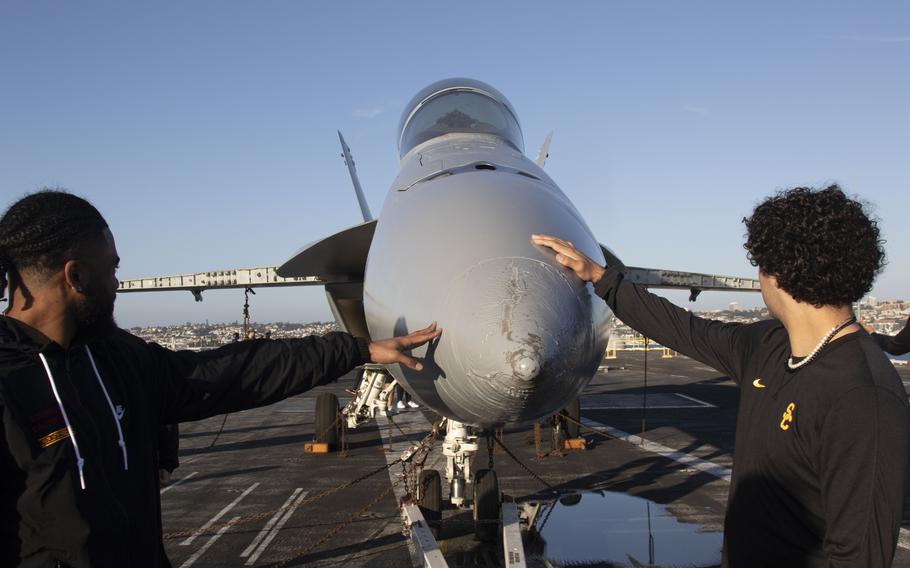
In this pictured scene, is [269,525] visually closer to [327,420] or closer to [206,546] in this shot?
[206,546]

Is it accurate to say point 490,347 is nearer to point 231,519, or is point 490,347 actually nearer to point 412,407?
point 231,519

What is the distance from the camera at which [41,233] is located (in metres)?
2.01

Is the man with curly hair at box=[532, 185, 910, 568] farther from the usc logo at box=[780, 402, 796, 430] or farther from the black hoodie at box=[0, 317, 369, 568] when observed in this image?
the black hoodie at box=[0, 317, 369, 568]

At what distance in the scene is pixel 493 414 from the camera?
9.70 ft

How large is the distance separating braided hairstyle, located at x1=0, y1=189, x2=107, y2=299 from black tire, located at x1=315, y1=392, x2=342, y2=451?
11.0 meters

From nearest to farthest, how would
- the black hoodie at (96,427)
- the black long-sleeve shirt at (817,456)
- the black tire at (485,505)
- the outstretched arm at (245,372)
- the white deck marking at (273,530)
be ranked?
the black long-sleeve shirt at (817,456)
the black hoodie at (96,427)
the outstretched arm at (245,372)
the white deck marking at (273,530)
the black tire at (485,505)

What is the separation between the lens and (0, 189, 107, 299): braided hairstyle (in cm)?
200

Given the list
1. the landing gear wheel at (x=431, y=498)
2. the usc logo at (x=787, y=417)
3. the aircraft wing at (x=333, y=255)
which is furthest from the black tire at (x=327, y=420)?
the usc logo at (x=787, y=417)

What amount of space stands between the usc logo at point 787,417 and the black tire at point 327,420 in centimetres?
1136

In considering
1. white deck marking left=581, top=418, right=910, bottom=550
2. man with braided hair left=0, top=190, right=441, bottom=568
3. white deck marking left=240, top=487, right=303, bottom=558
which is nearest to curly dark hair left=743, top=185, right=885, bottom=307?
man with braided hair left=0, top=190, right=441, bottom=568

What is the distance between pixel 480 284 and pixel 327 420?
10608 mm

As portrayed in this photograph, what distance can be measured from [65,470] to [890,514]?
215 cm

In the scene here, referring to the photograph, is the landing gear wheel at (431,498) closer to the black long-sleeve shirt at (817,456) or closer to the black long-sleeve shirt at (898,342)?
the black long-sleeve shirt at (898,342)

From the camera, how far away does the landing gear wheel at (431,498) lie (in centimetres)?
697
